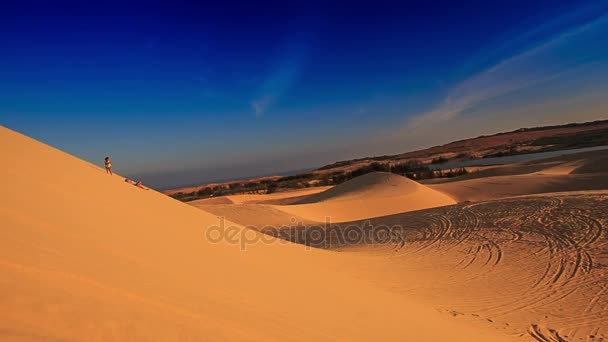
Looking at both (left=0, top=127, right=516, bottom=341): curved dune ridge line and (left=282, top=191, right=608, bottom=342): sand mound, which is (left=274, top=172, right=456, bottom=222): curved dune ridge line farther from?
(left=0, top=127, right=516, bottom=341): curved dune ridge line

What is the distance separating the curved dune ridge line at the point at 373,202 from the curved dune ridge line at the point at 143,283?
1374cm

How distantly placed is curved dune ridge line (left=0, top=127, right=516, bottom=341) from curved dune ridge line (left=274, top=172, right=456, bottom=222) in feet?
45.1

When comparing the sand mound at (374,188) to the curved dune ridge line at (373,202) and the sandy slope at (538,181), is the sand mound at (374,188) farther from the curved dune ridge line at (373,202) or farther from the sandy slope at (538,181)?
the sandy slope at (538,181)

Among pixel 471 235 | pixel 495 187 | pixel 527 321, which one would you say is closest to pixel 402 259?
pixel 471 235

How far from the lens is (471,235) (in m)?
10.4

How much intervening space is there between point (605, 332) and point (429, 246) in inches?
216

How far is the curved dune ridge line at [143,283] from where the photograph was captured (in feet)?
6.09

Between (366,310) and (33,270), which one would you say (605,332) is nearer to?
(366,310)

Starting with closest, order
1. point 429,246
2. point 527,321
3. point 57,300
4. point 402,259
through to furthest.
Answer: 1. point 57,300
2. point 527,321
3. point 402,259
4. point 429,246

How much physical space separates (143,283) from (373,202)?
20.8m

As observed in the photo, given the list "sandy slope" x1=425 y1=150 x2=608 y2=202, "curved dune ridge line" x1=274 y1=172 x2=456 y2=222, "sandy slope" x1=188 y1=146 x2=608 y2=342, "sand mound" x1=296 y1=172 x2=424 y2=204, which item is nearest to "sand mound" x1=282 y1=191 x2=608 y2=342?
"sandy slope" x1=188 y1=146 x2=608 y2=342

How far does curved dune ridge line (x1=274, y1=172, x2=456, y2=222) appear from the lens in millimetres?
20145

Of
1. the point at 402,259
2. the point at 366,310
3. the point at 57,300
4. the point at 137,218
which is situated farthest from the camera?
the point at 402,259

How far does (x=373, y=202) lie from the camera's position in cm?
2234
